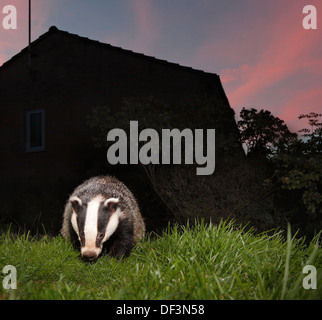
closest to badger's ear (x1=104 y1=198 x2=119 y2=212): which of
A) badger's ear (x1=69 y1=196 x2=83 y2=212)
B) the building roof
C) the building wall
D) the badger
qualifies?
the badger

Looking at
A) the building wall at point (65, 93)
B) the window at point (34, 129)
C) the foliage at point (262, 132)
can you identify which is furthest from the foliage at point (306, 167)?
the window at point (34, 129)

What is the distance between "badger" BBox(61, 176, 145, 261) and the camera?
4.25m

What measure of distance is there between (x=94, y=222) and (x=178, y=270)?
1632 mm

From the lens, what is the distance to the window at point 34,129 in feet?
42.9

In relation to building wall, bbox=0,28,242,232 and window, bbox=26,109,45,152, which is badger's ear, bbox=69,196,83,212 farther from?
window, bbox=26,109,45,152

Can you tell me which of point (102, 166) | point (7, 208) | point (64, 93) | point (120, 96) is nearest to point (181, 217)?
point (102, 166)

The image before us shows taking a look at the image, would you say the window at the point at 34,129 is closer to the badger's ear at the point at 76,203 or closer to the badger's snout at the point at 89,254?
the badger's ear at the point at 76,203

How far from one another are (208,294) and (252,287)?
17.0 inches

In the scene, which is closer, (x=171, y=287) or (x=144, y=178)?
(x=171, y=287)

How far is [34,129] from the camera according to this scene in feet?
43.4

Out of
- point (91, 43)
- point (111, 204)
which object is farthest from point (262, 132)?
point (91, 43)

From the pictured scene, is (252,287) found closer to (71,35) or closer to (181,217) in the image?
(181,217)

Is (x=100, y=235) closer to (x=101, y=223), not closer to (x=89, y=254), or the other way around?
(x=101, y=223)

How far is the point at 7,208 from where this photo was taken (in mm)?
13367
